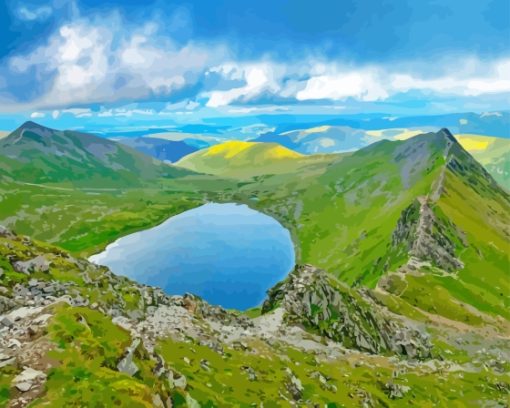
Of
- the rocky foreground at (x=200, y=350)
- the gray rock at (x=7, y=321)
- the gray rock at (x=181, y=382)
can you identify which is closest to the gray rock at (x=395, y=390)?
A: the rocky foreground at (x=200, y=350)

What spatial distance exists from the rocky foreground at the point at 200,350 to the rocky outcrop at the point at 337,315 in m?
0.34

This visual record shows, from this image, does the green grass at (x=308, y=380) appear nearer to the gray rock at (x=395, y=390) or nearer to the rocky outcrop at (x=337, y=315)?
the gray rock at (x=395, y=390)

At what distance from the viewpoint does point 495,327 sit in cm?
18738

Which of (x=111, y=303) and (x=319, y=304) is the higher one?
(x=111, y=303)

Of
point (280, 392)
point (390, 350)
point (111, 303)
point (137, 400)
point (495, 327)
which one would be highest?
point (137, 400)

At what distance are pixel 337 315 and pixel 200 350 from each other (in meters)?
58.2

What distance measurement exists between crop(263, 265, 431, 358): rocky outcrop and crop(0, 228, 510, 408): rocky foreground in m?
0.34

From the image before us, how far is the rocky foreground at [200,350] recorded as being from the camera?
3716cm

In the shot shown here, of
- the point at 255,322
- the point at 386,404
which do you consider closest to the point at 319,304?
the point at 255,322

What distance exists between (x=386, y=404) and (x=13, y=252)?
6187 cm

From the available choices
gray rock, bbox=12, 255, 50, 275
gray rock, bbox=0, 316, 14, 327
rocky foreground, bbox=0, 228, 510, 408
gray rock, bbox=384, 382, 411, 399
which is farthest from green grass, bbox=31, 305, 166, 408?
gray rock, bbox=384, 382, 411, 399

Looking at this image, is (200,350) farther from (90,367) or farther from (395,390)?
(395,390)

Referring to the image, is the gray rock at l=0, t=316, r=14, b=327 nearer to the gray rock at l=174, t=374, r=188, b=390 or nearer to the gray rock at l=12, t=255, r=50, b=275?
the gray rock at l=174, t=374, r=188, b=390

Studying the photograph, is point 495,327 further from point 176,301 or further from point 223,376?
point 223,376
